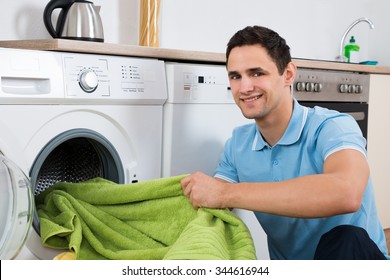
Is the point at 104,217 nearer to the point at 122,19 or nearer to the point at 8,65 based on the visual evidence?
the point at 8,65

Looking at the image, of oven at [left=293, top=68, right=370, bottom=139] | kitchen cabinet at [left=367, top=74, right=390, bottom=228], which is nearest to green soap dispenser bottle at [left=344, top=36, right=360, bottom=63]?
kitchen cabinet at [left=367, top=74, right=390, bottom=228]

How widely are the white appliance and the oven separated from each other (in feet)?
1.63

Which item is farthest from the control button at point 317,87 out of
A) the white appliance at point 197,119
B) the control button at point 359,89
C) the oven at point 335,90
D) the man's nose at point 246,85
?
the man's nose at point 246,85

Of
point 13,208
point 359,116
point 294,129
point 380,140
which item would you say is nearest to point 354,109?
point 359,116

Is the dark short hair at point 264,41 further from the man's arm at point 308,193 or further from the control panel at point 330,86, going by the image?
the control panel at point 330,86

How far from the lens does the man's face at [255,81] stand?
1.62m

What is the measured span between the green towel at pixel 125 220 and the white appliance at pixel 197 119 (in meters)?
0.35

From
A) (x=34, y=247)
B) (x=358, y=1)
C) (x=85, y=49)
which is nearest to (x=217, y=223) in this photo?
(x=34, y=247)

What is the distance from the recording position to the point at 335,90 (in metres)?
2.70

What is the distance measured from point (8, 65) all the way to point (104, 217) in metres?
0.46

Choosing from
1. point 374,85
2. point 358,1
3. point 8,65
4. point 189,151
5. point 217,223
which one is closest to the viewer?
point 217,223

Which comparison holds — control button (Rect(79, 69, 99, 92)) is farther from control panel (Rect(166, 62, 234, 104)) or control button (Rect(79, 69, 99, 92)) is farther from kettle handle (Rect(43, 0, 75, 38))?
kettle handle (Rect(43, 0, 75, 38))

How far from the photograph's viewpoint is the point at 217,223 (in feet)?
4.56

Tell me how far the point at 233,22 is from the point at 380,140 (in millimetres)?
950
